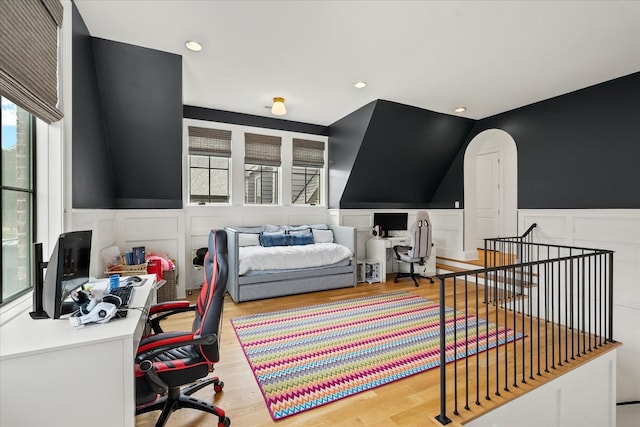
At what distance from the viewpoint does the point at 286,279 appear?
4.02 metres

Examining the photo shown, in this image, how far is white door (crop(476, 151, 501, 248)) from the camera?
6.16 meters

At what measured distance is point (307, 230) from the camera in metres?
4.91

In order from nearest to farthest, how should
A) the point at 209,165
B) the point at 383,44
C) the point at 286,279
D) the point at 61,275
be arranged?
the point at 61,275, the point at 383,44, the point at 286,279, the point at 209,165

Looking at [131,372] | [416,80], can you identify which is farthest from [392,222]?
[131,372]

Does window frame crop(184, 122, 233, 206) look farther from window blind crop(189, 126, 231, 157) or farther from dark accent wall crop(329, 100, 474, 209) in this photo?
dark accent wall crop(329, 100, 474, 209)

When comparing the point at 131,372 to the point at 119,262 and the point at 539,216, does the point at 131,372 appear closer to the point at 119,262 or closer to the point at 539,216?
the point at 119,262

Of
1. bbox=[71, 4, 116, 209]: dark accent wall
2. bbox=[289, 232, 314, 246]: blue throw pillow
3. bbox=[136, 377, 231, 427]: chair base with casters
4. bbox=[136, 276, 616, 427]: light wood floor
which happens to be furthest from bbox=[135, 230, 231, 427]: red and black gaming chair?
bbox=[289, 232, 314, 246]: blue throw pillow

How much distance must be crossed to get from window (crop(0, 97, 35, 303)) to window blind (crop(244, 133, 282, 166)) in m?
3.04

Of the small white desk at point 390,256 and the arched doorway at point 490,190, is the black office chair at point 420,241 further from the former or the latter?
the arched doorway at point 490,190

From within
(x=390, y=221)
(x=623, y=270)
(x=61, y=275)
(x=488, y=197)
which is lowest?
(x=623, y=270)

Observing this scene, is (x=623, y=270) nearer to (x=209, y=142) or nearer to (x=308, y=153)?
(x=308, y=153)

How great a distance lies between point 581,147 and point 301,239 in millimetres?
4022

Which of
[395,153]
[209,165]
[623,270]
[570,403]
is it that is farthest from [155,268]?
[623,270]

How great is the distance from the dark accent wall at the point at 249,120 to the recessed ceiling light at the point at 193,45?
68.5 inches
